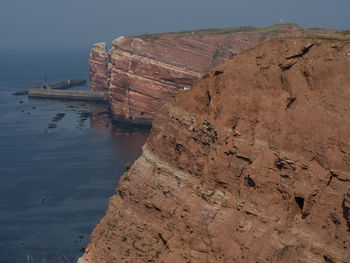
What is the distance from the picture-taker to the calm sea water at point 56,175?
62125 mm

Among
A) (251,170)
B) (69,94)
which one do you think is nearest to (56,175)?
(251,170)

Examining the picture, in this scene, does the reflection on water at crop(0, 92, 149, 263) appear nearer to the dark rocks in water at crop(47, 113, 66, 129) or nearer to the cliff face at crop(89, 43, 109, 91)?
the dark rocks in water at crop(47, 113, 66, 129)

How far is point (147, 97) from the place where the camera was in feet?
426

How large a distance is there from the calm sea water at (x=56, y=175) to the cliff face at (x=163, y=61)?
8.14m

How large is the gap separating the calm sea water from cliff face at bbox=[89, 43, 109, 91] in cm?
2442

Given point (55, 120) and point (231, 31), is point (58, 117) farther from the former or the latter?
point (231, 31)

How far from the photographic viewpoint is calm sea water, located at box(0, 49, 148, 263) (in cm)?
6212

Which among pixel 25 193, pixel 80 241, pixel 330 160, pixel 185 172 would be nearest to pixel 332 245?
pixel 330 160

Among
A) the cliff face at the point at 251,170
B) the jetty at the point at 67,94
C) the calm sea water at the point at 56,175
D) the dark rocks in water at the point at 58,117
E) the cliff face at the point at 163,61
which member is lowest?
the jetty at the point at 67,94

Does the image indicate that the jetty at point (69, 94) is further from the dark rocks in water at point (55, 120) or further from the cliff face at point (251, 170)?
the cliff face at point (251, 170)

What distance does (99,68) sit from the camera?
173125 mm

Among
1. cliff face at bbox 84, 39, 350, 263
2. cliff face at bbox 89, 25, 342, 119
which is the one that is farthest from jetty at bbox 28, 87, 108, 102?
cliff face at bbox 84, 39, 350, 263

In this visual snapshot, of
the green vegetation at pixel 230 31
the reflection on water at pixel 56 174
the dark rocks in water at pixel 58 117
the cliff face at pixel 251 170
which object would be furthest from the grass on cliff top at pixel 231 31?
the cliff face at pixel 251 170

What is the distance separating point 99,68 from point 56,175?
9063 centimetres
